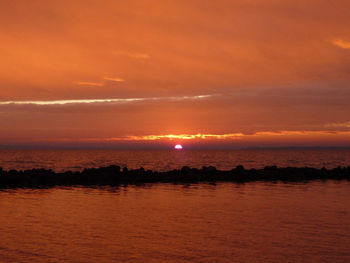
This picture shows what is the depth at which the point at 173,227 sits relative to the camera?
18.5 metres

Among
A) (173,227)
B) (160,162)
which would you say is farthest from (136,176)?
(160,162)

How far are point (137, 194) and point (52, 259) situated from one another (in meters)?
16.3

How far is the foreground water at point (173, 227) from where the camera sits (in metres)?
14.3

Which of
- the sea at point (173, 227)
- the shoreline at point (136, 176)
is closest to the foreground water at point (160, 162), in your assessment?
the shoreline at point (136, 176)

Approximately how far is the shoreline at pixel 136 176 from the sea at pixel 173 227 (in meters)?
7.41

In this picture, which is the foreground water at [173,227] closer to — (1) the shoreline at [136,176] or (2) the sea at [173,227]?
(2) the sea at [173,227]

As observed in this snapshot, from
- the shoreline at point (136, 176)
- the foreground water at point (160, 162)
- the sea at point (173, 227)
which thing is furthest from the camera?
the foreground water at point (160, 162)

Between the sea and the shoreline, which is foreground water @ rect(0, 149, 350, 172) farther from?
the sea

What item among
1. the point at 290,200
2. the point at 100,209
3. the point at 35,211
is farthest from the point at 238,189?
the point at 35,211

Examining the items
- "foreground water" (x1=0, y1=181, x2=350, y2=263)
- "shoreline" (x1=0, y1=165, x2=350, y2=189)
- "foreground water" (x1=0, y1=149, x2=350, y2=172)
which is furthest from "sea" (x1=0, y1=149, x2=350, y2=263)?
"foreground water" (x1=0, y1=149, x2=350, y2=172)

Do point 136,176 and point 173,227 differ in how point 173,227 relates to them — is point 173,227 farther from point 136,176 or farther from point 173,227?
point 136,176

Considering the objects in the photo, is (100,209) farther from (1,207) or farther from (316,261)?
(316,261)

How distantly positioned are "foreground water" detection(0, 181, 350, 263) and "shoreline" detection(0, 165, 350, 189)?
7.48 meters

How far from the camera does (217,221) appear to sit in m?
19.8
